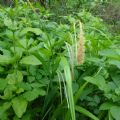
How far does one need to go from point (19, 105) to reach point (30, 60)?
222 millimetres

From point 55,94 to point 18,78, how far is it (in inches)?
8.2

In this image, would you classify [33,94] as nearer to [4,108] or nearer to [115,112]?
[4,108]

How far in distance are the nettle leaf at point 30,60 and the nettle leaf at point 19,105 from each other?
17 cm

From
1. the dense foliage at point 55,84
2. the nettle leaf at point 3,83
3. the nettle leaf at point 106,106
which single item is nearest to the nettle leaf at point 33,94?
the dense foliage at point 55,84

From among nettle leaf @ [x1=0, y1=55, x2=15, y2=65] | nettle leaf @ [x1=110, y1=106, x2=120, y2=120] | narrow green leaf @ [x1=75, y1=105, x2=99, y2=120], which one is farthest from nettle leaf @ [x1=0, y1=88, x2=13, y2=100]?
nettle leaf @ [x1=110, y1=106, x2=120, y2=120]

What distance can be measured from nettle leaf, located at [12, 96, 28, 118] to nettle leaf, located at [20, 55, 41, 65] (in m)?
0.17

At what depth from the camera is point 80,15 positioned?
317 cm

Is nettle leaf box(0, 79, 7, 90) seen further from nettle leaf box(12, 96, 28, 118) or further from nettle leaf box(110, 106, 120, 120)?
nettle leaf box(110, 106, 120, 120)

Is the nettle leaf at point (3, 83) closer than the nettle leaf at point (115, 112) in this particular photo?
No

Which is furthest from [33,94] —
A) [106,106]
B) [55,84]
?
[106,106]

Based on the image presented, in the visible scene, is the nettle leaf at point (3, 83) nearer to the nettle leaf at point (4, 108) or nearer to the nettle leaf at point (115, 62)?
the nettle leaf at point (4, 108)

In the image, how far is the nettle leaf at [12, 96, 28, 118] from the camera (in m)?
1.47

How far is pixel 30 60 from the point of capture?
1.58 m

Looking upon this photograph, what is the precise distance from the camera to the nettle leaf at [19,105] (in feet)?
4.81
